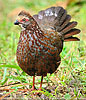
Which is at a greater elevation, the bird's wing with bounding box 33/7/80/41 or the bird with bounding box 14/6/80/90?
the bird's wing with bounding box 33/7/80/41

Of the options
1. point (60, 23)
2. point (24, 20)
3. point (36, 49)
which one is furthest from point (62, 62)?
point (24, 20)

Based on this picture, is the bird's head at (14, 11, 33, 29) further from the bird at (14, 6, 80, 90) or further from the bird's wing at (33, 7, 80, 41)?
the bird's wing at (33, 7, 80, 41)

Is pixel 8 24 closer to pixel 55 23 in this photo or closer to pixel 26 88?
pixel 55 23

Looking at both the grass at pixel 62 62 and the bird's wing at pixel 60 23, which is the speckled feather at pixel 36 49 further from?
the bird's wing at pixel 60 23

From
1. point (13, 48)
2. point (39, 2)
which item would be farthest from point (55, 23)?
point (39, 2)

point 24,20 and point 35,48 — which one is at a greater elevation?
point 24,20

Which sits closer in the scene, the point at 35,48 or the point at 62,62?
the point at 35,48

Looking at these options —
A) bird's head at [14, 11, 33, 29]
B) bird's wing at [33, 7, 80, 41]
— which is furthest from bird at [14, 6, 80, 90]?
bird's wing at [33, 7, 80, 41]

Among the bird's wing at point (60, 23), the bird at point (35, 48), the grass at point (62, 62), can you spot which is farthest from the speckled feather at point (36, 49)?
the bird's wing at point (60, 23)

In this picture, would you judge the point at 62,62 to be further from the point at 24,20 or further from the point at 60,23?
the point at 24,20

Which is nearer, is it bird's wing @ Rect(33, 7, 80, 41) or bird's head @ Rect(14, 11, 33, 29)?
bird's head @ Rect(14, 11, 33, 29)
